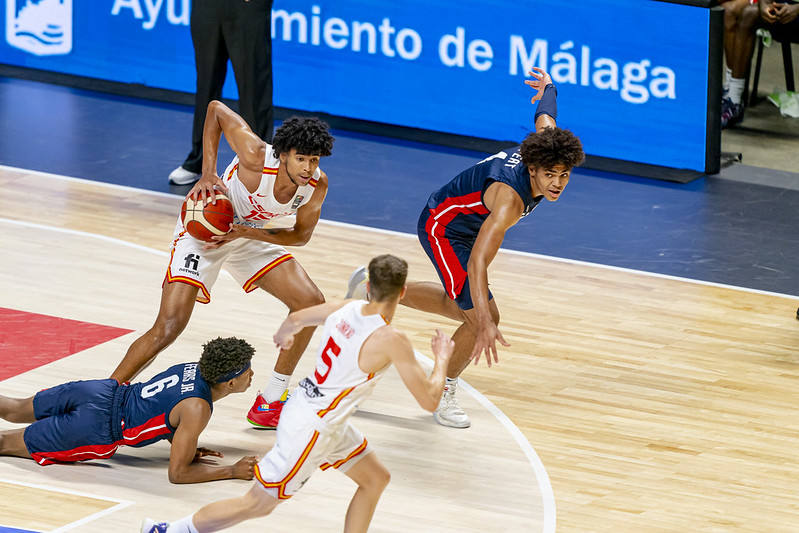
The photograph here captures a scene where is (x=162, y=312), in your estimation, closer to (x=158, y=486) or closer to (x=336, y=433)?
(x=158, y=486)

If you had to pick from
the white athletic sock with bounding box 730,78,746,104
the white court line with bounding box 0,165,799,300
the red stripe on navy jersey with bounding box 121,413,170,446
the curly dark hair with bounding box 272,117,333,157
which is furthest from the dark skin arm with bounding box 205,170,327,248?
the white athletic sock with bounding box 730,78,746,104

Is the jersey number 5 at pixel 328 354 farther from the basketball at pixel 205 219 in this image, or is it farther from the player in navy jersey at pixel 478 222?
the basketball at pixel 205 219

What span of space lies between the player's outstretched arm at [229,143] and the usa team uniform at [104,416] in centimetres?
122

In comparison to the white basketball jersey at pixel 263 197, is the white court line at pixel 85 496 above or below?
below

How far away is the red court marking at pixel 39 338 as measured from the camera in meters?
7.86

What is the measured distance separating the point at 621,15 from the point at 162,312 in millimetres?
6388

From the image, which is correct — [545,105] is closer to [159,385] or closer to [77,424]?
[159,385]

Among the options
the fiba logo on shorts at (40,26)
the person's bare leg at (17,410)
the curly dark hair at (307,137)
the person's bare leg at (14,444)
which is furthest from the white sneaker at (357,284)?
the fiba logo on shorts at (40,26)

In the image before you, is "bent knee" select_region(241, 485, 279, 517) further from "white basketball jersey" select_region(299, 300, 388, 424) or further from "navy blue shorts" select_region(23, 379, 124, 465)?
"navy blue shorts" select_region(23, 379, 124, 465)

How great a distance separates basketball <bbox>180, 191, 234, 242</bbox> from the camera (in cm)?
733

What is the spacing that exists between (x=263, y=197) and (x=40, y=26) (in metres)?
7.47

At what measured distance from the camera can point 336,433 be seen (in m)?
5.67

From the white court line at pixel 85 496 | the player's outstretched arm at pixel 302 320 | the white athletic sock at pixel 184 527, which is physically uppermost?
the player's outstretched arm at pixel 302 320

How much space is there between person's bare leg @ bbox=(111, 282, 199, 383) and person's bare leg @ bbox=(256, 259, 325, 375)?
0.45 meters
